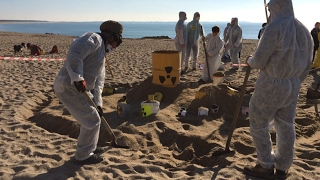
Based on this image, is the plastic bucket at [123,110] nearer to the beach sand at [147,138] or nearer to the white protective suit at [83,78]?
the beach sand at [147,138]

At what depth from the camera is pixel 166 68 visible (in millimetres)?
6793

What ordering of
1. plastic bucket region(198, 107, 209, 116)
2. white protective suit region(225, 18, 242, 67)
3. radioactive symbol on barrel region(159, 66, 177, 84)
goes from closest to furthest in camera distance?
plastic bucket region(198, 107, 209, 116) < radioactive symbol on barrel region(159, 66, 177, 84) < white protective suit region(225, 18, 242, 67)

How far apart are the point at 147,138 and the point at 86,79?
5.19 feet

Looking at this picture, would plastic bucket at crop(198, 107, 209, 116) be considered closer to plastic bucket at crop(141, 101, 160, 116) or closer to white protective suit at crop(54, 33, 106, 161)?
plastic bucket at crop(141, 101, 160, 116)

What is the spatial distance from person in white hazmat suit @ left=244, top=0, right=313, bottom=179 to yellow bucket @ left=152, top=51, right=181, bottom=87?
352 centimetres

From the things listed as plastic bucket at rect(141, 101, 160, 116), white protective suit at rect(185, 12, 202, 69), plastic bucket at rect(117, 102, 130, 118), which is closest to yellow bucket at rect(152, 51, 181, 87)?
plastic bucket at rect(141, 101, 160, 116)

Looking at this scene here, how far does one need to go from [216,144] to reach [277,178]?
1197 mm

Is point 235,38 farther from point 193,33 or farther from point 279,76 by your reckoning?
point 279,76

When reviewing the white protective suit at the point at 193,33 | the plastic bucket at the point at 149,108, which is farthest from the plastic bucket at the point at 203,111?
the white protective suit at the point at 193,33

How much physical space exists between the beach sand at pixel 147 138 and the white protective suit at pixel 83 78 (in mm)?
382

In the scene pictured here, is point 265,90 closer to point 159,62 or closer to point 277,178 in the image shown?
point 277,178

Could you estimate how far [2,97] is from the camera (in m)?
7.01

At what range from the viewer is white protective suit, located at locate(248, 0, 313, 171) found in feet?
10.0

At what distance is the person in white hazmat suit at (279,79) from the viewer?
3059 millimetres
